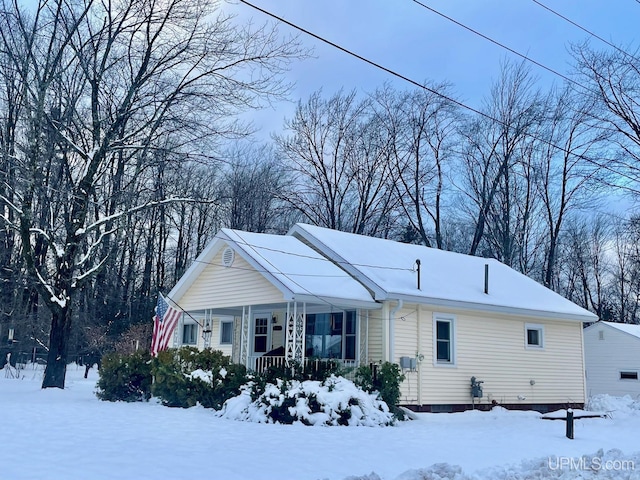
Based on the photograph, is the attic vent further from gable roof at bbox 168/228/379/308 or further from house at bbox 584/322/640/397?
house at bbox 584/322/640/397

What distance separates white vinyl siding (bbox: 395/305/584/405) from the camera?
1667cm

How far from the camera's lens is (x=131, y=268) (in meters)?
39.8

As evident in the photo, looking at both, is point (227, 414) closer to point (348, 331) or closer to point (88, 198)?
point (348, 331)

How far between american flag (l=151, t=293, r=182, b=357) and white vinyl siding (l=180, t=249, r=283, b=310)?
1.51 m

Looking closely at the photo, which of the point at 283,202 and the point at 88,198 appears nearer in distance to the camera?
the point at 88,198

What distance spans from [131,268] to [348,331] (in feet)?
84.8

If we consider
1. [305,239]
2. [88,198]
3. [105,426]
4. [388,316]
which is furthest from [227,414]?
[88,198]

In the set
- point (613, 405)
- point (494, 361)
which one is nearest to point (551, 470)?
point (494, 361)

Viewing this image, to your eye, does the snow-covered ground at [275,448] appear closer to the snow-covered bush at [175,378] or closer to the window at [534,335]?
the snow-covered bush at [175,378]

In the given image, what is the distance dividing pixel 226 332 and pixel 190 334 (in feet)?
6.86

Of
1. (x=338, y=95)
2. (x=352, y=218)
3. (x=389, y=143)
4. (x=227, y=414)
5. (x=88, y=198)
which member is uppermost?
(x=338, y=95)

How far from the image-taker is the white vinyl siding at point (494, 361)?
54.7 ft

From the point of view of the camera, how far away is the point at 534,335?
66.3ft

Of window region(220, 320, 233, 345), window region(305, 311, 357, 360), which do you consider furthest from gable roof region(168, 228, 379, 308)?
window region(220, 320, 233, 345)
